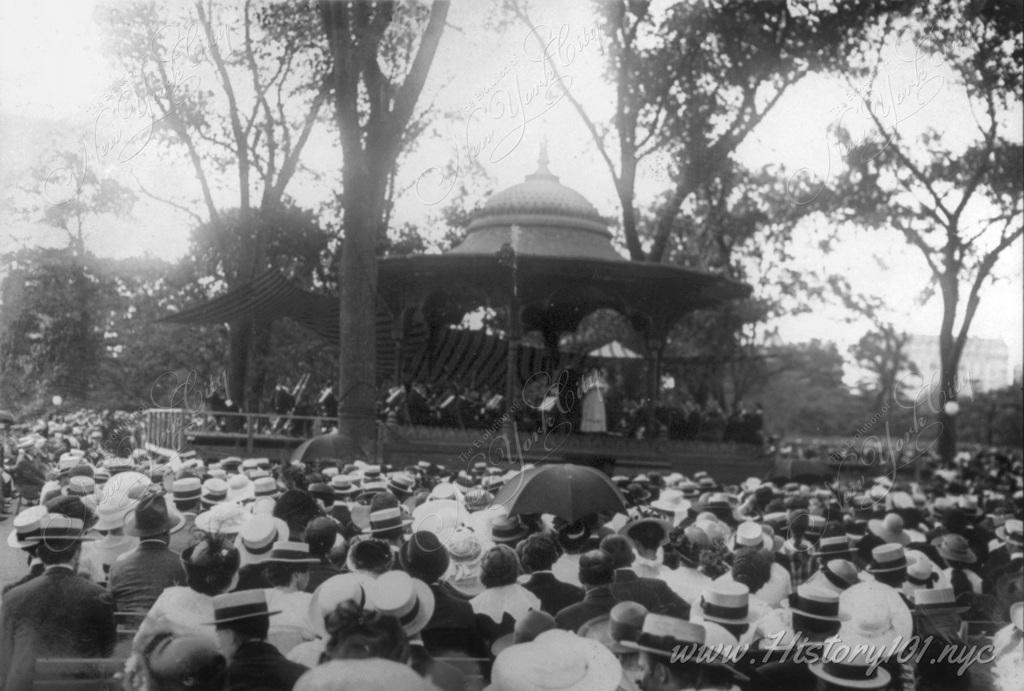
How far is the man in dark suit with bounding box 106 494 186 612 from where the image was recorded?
19.0 feet

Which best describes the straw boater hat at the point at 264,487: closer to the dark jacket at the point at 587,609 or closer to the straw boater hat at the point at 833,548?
the dark jacket at the point at 587,609

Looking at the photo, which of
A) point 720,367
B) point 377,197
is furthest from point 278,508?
point 720,367

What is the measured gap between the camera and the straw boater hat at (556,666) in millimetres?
4840

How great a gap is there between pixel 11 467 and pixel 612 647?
4.10 m

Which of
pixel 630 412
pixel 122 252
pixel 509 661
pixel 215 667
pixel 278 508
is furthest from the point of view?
pixel 630 412

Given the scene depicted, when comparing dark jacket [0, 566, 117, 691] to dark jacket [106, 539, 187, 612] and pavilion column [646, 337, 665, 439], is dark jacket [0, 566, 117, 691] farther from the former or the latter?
pavilion column [646, 337, 665, 439]

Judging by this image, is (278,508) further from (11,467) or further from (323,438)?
(323,438)

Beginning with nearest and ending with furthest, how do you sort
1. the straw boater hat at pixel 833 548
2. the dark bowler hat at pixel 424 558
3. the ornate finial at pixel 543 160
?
the dark bowler hat at pixel 424 558
the straw boater hat at pixel 833 548
the ornate finial at pixel 543 160

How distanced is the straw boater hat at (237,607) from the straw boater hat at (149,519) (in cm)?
147

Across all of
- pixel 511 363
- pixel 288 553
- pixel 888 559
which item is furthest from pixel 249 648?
pixel 511 363

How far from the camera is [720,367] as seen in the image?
104ft

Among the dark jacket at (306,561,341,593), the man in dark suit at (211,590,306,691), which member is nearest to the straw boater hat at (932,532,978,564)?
the dark jacket at (306,561,341,593)

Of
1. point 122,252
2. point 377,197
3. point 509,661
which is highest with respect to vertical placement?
point 377,197

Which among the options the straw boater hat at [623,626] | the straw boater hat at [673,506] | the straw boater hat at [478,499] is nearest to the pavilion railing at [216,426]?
the straw boater hat at [478,499]
